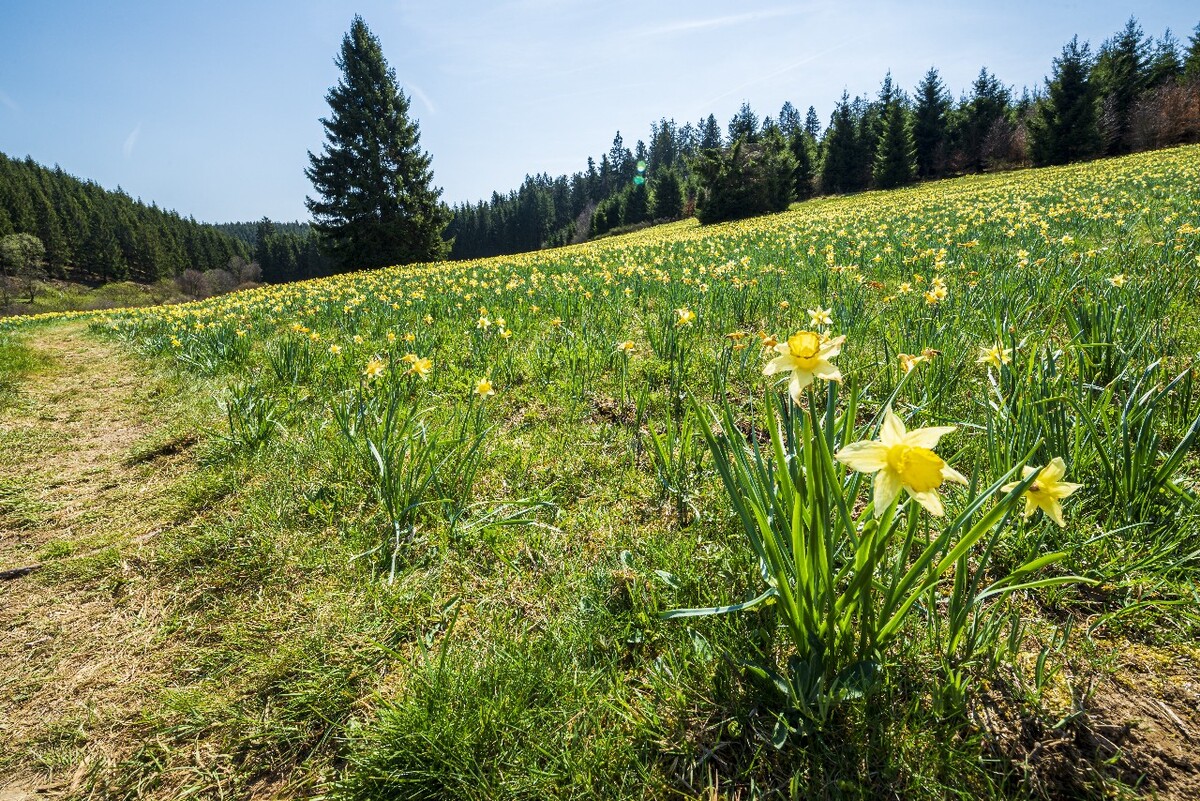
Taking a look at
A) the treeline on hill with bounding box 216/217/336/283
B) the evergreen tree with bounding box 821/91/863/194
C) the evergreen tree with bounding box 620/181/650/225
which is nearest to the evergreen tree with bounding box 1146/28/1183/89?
the evergreen tree with bounding box 821/91/863/194

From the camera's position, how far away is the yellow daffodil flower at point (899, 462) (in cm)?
89

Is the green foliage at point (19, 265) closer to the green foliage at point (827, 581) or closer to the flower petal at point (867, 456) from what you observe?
the green foliage at point (827, 581)

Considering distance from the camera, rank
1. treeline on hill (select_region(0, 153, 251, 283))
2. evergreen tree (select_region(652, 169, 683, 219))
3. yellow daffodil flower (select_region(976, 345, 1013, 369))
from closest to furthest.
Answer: yellow daffodil flower (select_region(976, 345, 1013, 369))
evergreen tree (select_region(652, 169, 683, 219))
treeline on hill (select_region(0, 153, 251, 283))

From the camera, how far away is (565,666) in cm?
139

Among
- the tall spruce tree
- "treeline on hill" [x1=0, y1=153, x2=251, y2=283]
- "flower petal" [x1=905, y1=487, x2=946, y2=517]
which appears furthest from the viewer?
"treeline on hill" [x1=0, y1=153, x2=251, y2=283]

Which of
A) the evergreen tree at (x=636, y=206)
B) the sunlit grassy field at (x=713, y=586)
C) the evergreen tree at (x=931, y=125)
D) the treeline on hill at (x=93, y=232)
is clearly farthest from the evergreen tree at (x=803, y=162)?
the treeline on hill at (x=93, y=232)

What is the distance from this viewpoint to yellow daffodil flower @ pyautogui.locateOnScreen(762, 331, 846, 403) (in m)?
1.09

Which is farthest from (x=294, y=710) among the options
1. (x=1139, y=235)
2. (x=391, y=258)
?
(x=391, y=258)

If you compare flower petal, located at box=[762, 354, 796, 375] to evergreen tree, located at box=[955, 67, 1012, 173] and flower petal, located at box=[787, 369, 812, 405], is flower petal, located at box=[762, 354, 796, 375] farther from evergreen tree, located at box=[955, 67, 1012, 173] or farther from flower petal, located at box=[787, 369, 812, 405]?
evergreen tree, located at box=[955, 67, 1012, 173]

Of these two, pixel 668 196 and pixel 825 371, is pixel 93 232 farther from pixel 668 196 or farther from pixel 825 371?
pixel 825 371

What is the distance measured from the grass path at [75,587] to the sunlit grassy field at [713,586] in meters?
0.14

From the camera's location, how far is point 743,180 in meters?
34.8

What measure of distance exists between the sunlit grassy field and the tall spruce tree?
3124 centimetres

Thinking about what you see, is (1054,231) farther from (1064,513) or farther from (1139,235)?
(1064,513)
